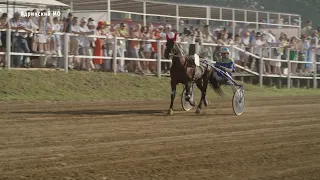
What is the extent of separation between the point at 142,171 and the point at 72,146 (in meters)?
1.87

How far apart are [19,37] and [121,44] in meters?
4.02

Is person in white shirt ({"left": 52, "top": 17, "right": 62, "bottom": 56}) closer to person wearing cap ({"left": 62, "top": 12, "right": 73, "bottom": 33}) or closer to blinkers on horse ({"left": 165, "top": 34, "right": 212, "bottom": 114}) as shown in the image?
person wearing cap ({"left": 62, "top": 12, "right": 73, "bottom": 33})

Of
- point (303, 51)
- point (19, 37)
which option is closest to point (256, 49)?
point (303, 51)

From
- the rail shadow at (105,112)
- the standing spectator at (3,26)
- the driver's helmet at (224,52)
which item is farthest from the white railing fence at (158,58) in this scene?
the driver's helmet at (224,52)

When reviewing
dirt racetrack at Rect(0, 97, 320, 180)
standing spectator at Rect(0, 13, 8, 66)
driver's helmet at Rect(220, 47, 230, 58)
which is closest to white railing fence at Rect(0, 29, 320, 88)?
standing spectator at Rect(0, 13, 8, 66)

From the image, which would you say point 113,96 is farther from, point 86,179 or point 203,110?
point 86,179

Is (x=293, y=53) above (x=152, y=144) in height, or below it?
above

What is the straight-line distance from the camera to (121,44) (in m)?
20.6

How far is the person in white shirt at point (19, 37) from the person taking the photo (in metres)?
17.7

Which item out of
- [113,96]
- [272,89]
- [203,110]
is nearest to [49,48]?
[113,96]

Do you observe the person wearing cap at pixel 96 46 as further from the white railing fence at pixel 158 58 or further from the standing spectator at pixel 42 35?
the standing spectator at pixel 42 35

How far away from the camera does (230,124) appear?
39.3ft

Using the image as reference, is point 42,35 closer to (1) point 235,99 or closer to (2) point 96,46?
(2) point 96,46

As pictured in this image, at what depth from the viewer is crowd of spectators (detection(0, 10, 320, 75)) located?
18062 mm
